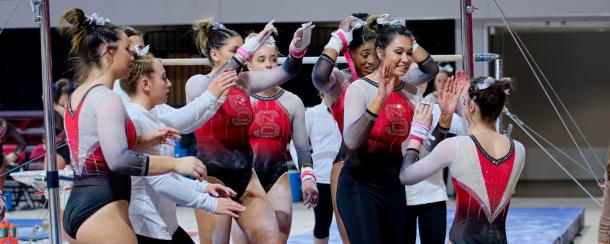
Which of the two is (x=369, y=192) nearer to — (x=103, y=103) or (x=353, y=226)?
(x=353, y=226)

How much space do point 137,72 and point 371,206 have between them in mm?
1269

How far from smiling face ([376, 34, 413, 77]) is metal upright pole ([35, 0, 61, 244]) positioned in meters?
1.64

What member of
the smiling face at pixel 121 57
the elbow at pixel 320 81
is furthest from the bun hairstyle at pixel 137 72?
the elbow at pixel 320 81

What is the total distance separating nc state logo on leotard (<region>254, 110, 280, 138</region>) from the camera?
5.90 m

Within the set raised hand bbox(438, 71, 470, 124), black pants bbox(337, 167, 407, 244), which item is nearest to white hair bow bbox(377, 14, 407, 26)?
raised hand bbox(438, 71, 470, 124)

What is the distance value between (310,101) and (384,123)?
30.7 feet

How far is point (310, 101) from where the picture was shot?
14.1 m

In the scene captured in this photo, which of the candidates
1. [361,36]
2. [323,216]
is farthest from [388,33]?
[323,216]

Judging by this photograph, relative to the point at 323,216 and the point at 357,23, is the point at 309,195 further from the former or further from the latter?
the point at 323,216

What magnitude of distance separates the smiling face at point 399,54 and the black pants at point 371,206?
0.53 m

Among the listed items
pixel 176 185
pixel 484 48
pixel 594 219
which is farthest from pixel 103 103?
pixel 484 48

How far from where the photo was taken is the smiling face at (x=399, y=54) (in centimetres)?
469

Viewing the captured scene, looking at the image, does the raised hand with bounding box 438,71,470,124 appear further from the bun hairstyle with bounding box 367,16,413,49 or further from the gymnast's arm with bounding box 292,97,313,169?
the gymnast's arm with bounding box 292,97,313,169

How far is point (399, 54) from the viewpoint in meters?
4.70
